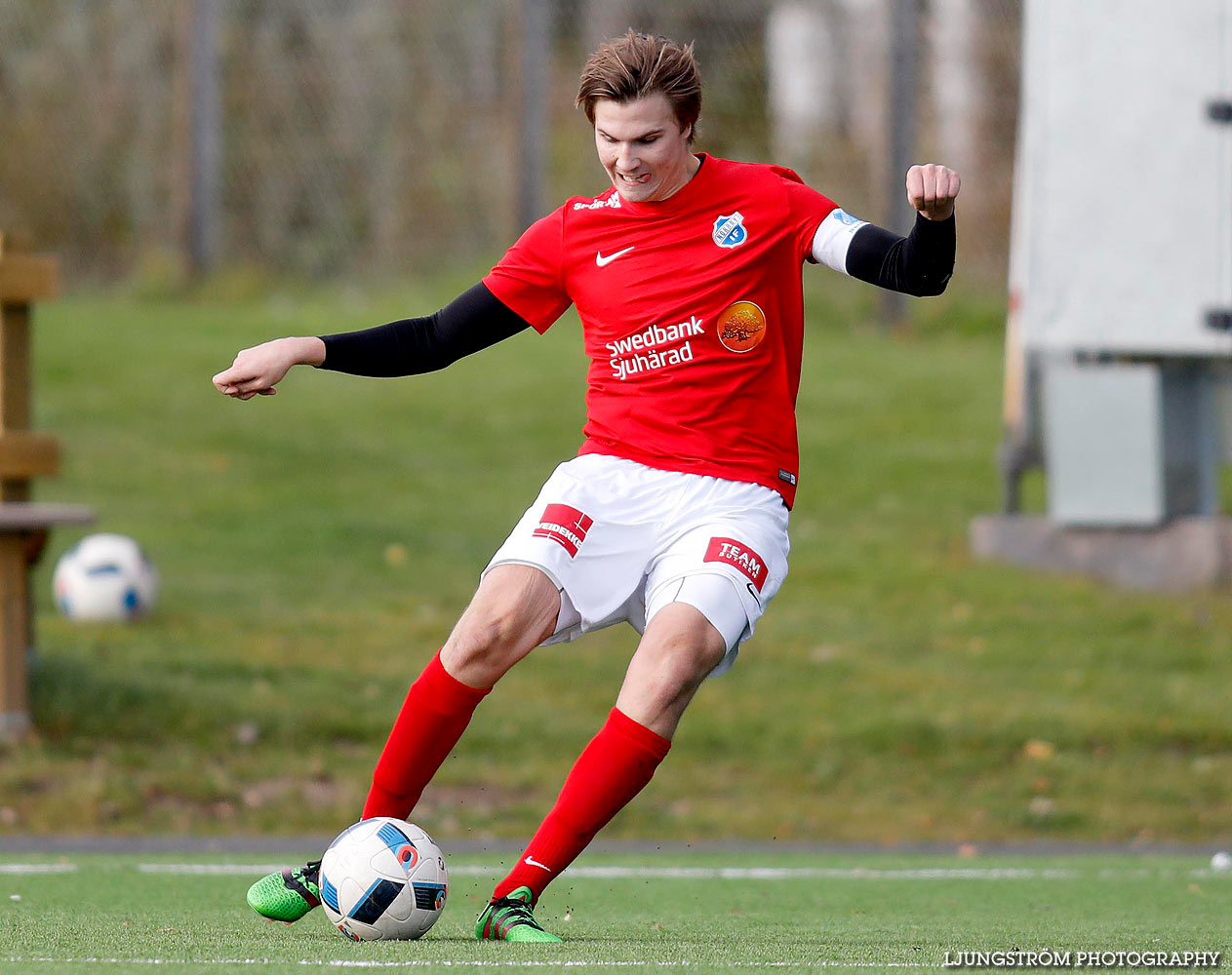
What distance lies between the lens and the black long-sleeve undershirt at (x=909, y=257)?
4375 mm

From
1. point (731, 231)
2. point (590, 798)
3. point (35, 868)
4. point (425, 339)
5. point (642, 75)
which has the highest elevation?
point (642, 75)

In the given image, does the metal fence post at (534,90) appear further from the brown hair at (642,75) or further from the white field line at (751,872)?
the brown hair at (642,75)

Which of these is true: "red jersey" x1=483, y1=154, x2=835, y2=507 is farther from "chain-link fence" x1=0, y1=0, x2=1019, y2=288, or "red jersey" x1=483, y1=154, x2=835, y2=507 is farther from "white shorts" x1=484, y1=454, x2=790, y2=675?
"chain-link fence" x1=0, y1=0, x2=1019, y2=288

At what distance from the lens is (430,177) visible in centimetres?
1664

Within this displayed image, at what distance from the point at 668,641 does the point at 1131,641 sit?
6.30 meters

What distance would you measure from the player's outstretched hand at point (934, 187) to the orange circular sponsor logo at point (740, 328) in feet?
1.80

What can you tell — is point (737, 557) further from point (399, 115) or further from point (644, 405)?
point (399, 115)

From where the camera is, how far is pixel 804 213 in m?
4.75

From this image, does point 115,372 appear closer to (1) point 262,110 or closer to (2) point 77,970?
(1) point 262,110

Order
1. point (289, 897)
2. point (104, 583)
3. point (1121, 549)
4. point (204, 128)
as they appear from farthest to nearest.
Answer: point (204, 128), point (1121, 549), point (104, 583), point (289, 897)

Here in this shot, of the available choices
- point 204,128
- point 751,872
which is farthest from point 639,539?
point 204,128

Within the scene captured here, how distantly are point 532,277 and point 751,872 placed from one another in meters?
2.95

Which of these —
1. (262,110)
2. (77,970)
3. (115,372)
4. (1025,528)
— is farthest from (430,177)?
(77,970)

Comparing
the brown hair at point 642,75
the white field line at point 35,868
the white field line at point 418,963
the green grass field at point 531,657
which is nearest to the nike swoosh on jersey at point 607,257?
the brown hair at point 642,75
